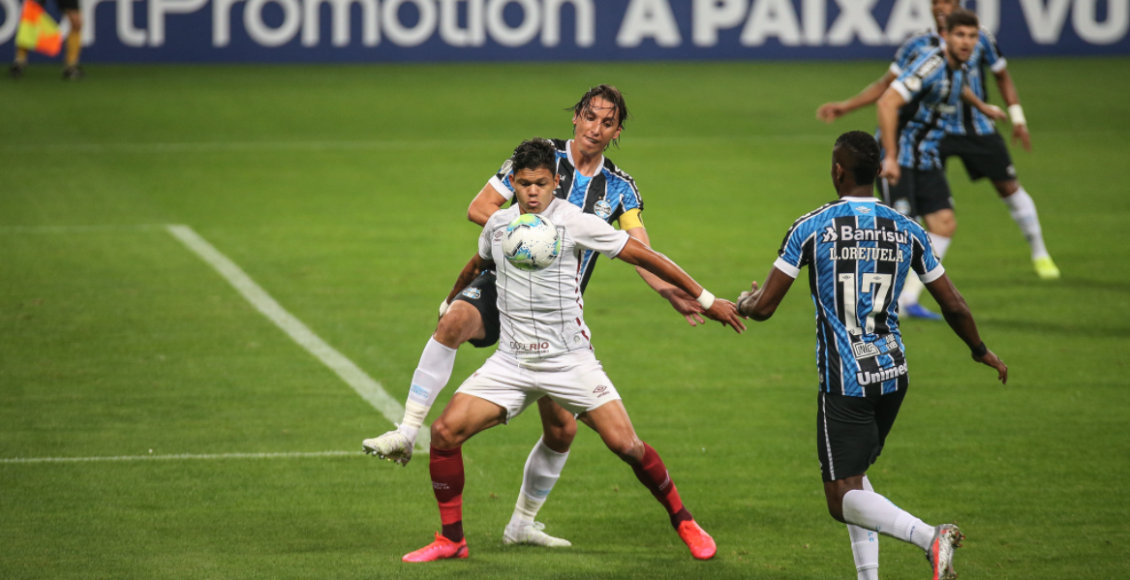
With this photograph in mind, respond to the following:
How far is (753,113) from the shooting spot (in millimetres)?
21531

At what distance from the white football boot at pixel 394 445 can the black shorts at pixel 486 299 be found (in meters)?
0.56

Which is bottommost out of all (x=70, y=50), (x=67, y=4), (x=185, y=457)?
(x=70, y=50)

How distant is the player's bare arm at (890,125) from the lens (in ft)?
32.2

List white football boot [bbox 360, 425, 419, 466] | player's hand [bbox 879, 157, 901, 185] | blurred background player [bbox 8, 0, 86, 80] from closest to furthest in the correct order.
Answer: white football boot [bbox 360, 425, 419, 466] < player's hand [bbox 879, 157, 901, 185] < blurred background player [bbox 8, 0, 86, 80]

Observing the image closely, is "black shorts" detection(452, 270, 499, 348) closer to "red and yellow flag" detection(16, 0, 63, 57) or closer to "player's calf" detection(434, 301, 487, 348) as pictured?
"player's calf" detection(434, 301, 487, 348)

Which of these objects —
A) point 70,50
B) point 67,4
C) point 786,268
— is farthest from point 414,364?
point 70,50

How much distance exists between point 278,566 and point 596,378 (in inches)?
62.3

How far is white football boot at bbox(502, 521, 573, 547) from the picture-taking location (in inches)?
241

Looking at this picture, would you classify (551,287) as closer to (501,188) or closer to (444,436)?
(444,436)

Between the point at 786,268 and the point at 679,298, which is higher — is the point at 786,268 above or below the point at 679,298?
above

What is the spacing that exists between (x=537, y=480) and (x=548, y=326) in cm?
86

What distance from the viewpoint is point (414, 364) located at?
914 centimetres

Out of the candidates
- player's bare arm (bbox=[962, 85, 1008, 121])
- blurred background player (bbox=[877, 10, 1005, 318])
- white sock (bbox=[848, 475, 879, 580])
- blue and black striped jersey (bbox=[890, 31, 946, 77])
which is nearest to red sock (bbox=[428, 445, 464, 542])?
white sock (bbox=[848, 475, 879, 580])

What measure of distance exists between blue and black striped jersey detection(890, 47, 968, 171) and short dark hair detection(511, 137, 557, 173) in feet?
17.4
